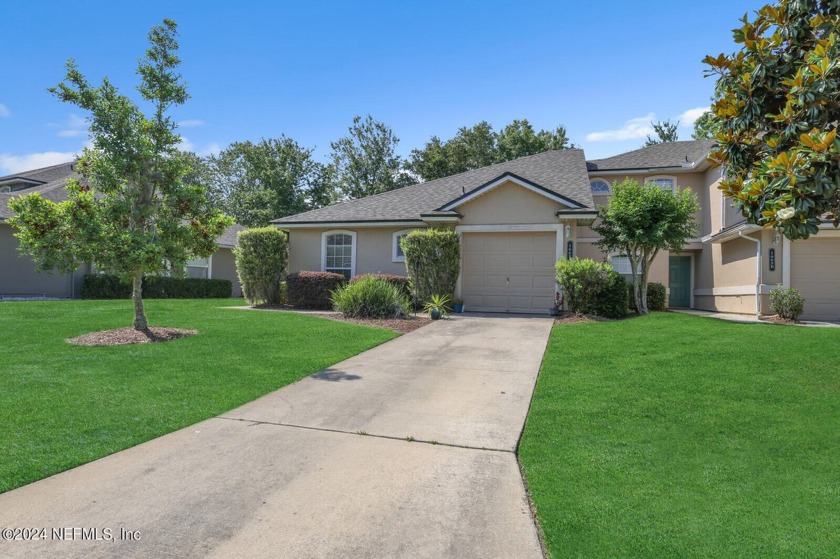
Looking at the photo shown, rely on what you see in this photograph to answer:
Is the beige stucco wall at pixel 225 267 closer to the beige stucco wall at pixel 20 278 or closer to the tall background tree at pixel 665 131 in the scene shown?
the beige stucco wall at pixel 20 278

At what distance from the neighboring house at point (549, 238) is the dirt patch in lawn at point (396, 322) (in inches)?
135

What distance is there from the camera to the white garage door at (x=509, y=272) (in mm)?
14820

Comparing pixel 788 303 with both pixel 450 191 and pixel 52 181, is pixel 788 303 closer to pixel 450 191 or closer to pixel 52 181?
pixel 450 191

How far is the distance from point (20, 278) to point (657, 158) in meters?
26.3

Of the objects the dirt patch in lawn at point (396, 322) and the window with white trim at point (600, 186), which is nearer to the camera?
the dirt patch in lawn at point (396, 322)

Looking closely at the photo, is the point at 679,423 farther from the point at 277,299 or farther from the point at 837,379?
the point at 277,299

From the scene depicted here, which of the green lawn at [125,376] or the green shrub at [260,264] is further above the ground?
the green shrub at [260,264]

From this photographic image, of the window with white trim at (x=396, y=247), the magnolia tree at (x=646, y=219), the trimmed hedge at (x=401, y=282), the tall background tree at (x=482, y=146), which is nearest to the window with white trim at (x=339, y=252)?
the window with white trim at (x=396, y=247)

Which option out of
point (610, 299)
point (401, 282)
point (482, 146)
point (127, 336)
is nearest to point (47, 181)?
point (127, 336)

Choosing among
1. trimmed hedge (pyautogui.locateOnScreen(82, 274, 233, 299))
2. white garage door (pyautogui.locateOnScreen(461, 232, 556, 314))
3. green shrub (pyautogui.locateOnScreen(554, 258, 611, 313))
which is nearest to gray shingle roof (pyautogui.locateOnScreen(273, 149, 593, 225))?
white garage door (pyautogui.locateOnScreen(461, 232, 556, 314))

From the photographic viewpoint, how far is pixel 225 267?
26.6 meters

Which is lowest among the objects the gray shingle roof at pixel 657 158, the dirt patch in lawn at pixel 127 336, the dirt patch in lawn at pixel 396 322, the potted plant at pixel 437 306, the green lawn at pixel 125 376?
the green lawn at pixel 125 376

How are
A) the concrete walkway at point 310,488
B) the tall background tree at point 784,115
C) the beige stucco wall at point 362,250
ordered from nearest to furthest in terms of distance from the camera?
the concrete walkway at point 310,488 → the tall background tree at point 784,115 → the beige stucco wall at point 362,250

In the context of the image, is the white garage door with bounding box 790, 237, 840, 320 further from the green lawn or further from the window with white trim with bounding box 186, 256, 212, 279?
the window with white trim with bounding box 186, 256, 212, 279
